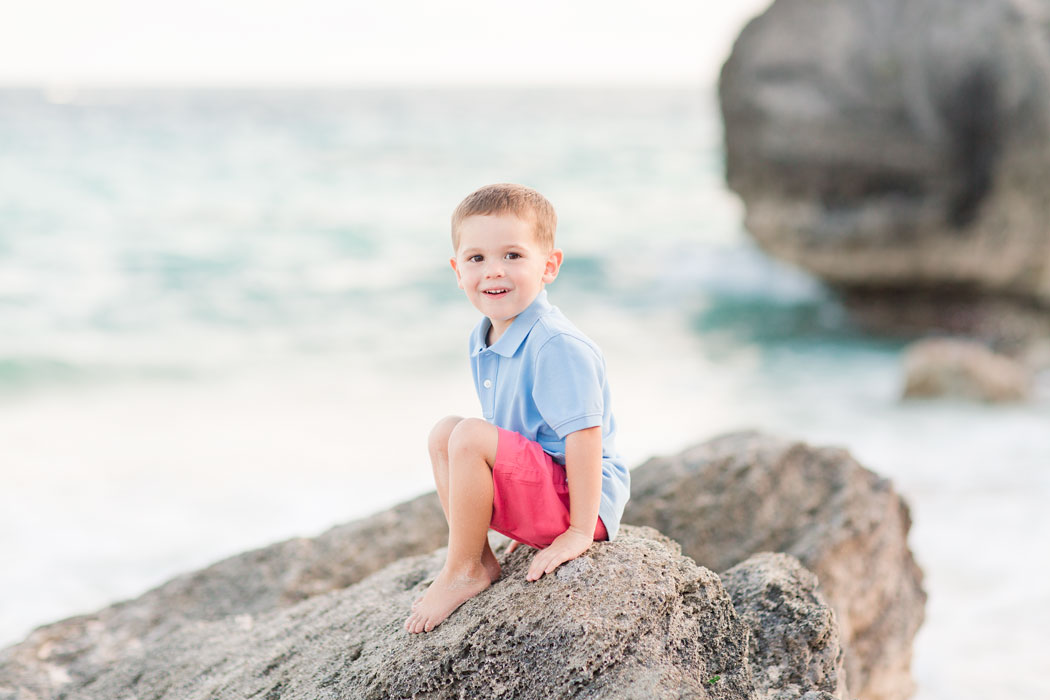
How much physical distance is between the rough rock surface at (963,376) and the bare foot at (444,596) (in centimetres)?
595

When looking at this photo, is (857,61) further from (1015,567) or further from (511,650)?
(511,650)

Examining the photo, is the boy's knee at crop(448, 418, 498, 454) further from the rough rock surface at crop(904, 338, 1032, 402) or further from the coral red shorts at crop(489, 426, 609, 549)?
the rough rock surface at crop(904, 338, 1032, 402)

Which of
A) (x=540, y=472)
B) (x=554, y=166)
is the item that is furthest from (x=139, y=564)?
(x=554, y=166)

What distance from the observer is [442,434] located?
197cm

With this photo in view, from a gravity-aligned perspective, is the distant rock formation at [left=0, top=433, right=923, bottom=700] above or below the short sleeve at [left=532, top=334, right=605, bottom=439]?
below

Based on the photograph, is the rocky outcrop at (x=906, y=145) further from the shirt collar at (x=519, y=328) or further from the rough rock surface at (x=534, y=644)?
the shirt collar at (x=519, y=328)

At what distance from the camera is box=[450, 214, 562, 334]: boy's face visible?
190 centimetres

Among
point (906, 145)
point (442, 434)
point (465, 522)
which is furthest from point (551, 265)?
point (906, 145)

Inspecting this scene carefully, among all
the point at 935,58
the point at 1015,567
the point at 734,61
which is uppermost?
the point at 734,61

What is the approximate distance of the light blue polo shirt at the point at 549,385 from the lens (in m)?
1.86

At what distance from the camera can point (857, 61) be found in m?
7.89

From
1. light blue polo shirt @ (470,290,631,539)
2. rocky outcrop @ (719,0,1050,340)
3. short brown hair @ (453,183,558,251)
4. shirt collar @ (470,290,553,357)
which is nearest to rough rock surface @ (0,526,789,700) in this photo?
light blue polo shirt @ (470,290,631,539)

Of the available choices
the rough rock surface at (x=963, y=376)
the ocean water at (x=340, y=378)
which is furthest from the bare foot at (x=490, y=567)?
the rough rock surface at (x=963, y=376)

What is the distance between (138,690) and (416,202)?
16.9m
